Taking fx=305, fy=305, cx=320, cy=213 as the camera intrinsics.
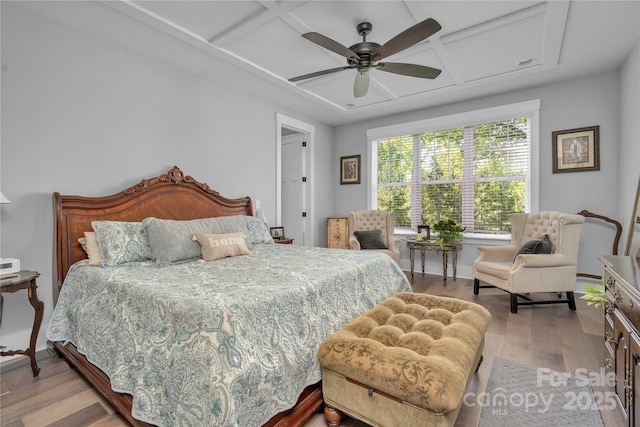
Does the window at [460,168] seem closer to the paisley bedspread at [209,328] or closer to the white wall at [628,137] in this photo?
the white wall at [628,137]

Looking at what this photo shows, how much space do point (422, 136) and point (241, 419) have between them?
15.7 feet

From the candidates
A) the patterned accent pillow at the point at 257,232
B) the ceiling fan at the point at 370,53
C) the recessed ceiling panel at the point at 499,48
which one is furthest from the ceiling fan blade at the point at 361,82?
the patterned accent pillow at the point at 257,232

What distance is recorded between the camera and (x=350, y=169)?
5.68m

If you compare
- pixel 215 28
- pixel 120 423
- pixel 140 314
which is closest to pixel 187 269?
pixel 140 314

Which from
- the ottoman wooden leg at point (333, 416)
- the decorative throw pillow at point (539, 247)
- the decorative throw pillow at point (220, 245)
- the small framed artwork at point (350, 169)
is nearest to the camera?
the ottoman wooden leg at point (333, 416)

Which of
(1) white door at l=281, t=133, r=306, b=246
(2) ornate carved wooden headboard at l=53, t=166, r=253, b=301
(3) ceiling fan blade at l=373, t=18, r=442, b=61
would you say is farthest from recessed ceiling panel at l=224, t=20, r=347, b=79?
(1) white door at l=281, t=133, r=306, b=246

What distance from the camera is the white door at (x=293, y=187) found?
527cm

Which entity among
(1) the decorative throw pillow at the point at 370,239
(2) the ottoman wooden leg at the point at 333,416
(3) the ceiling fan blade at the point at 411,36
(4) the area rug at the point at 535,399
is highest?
(3) the ceiling fan blade at the point at 411,36

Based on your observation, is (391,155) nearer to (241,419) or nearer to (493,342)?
(493,342)

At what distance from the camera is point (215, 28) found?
2623 millimetres

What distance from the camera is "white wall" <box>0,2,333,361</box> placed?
229cm

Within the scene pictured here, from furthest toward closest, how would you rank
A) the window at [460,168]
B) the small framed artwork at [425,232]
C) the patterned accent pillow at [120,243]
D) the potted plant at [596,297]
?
1. the small framed artwork at [425,232]
2. the window at [460,168]
3. the patterned accent pillow at [120,243]
4. the potted plant at [596,297]

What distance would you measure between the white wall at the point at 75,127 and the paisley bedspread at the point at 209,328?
0.47 metres

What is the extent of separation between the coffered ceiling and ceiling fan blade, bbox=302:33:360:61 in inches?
14.2
